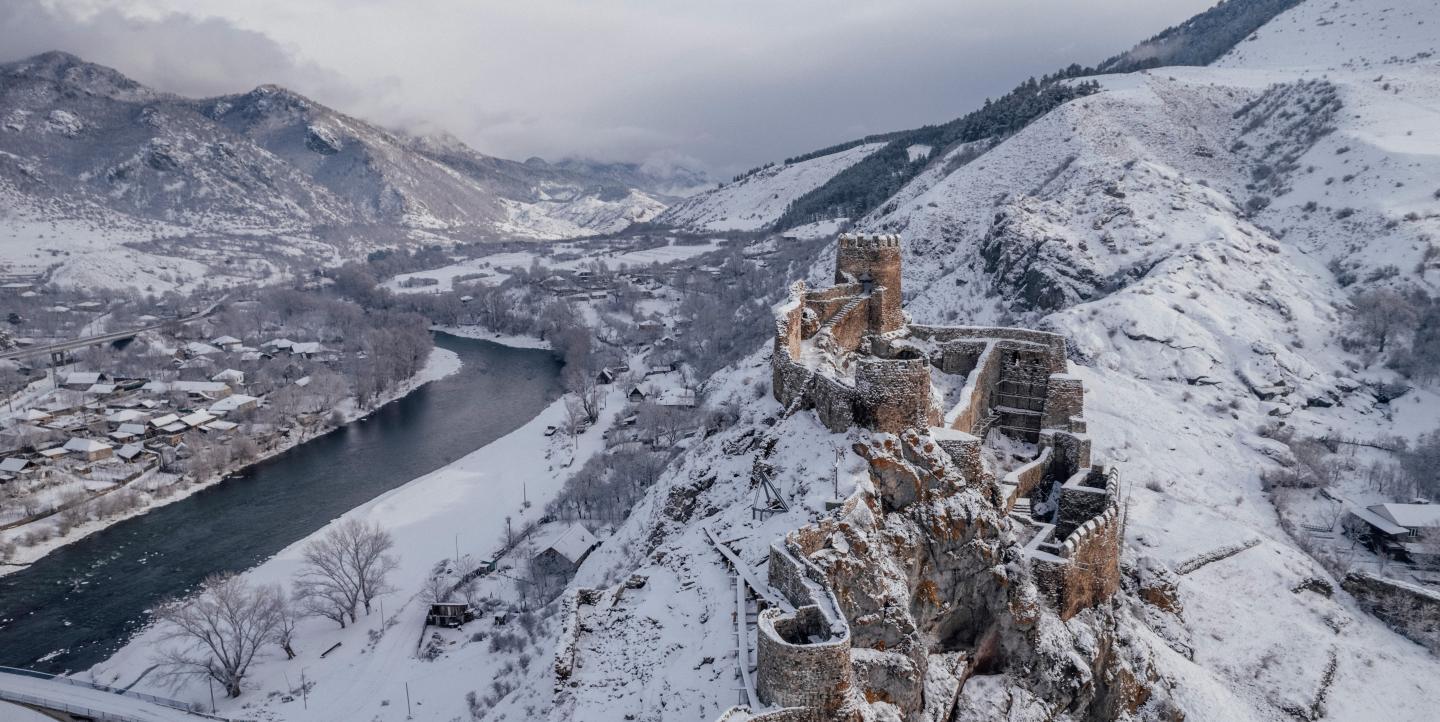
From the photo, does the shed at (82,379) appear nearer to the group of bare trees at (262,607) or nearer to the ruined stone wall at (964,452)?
the group of bare trees at (262,607)

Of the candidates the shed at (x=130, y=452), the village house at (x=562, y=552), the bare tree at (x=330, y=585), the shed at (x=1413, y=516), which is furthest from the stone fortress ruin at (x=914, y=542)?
the shed at (x=130, y=452)

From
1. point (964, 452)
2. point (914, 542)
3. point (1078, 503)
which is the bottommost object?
point (1078, 503)

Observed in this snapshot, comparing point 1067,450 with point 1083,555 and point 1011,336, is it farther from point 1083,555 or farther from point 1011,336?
point 1083,555

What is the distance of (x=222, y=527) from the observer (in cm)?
4528

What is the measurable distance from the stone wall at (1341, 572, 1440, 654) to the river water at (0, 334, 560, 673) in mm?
51031

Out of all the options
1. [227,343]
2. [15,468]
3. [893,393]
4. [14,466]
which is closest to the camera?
[893,393]

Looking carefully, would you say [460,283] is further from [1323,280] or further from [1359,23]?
[1359,23]

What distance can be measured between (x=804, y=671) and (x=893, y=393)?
7574 millimetres

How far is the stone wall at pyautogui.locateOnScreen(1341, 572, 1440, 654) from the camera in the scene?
2453 centimetres

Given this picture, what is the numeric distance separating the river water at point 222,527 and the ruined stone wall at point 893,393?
37.1 meters

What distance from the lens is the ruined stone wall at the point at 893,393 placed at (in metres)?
17.2

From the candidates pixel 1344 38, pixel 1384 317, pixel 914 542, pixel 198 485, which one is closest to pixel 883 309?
pixel 914 542

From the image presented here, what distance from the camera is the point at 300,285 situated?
13362cm

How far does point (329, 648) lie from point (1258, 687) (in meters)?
35.4
